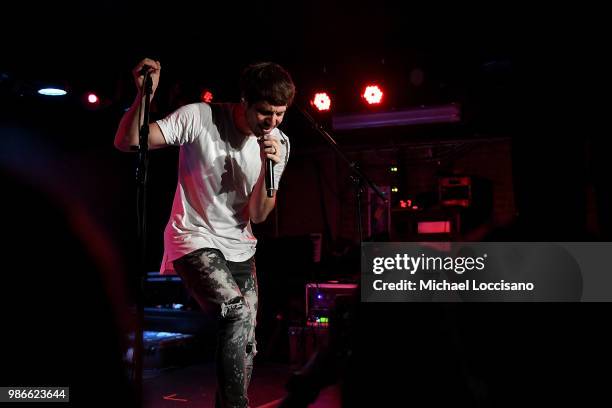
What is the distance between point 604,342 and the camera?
3.14ft

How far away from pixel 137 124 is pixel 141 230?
498 mm

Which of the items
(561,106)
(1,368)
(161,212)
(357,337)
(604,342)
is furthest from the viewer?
(161,212)

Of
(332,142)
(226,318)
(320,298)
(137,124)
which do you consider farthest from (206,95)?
(226,318)

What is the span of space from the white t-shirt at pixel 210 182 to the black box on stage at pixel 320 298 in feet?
11.5

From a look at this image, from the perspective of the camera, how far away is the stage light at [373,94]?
7.55 meters

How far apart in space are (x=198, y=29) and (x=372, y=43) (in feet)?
7.67

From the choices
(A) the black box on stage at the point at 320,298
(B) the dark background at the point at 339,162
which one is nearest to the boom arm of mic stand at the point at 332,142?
(B) the dark background at the point at 339,162

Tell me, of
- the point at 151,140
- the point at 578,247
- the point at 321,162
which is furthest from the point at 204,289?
the point at 321,162

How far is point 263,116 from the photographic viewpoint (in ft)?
8.40

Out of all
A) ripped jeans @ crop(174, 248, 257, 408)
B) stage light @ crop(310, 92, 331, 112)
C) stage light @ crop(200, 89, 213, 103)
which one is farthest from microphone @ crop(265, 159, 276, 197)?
stage light @ crop(310, 92, 331, 112)

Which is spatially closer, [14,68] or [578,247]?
[578,247]

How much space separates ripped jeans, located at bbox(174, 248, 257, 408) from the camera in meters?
2.35

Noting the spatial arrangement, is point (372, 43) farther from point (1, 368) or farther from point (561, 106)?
point (1, 368)

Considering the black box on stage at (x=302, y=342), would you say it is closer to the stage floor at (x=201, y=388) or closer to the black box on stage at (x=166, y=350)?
the stage floor at (x=201, y=388)
